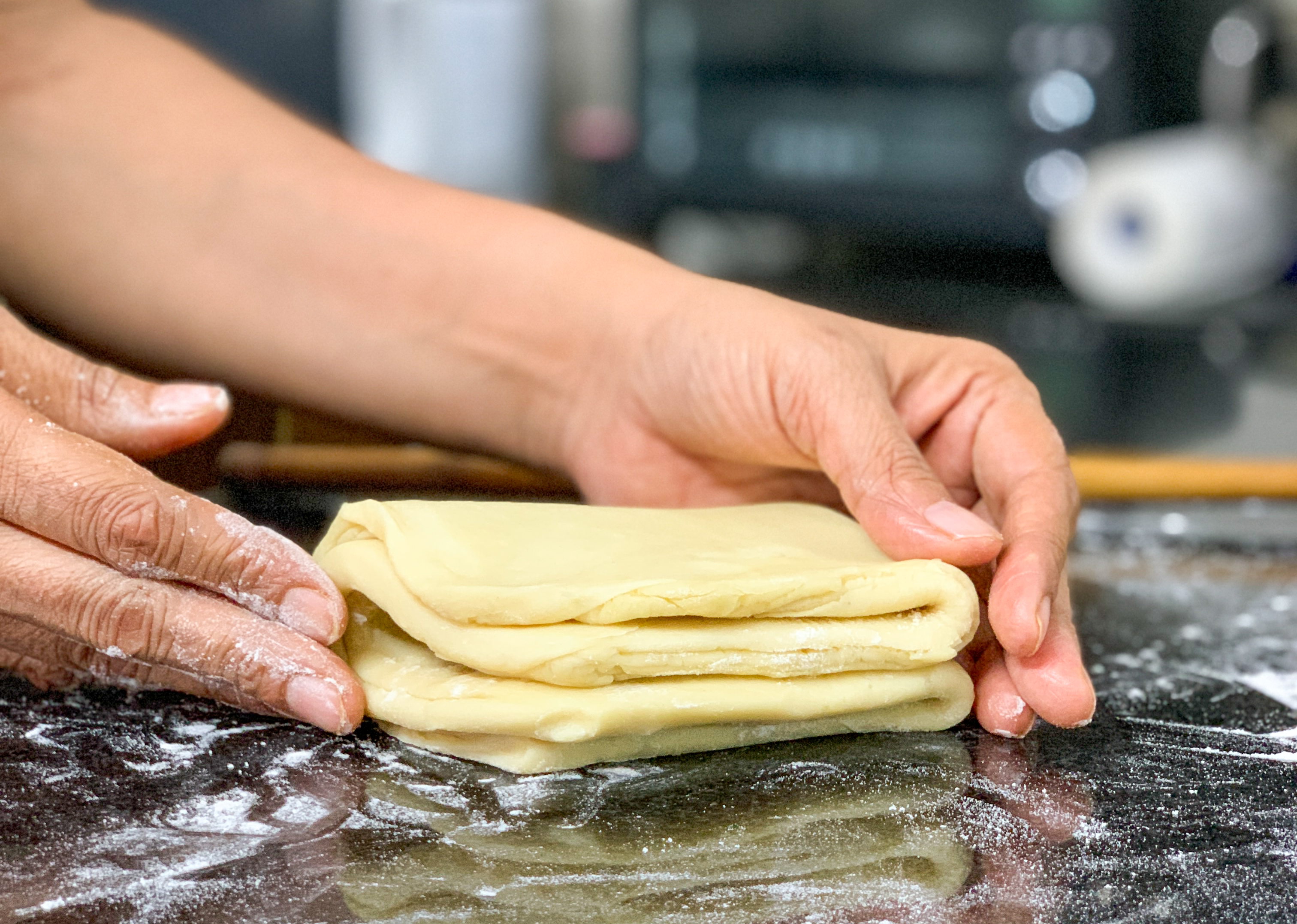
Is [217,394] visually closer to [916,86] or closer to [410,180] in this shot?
[410,180]

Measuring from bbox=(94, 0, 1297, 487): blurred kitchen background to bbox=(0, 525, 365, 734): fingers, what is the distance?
1837mm

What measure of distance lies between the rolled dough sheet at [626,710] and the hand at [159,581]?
53 millimetres

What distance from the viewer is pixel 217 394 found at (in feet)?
3.40

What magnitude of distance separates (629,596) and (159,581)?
1.10 feet

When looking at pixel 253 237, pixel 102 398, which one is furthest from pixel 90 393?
pixel 253 237

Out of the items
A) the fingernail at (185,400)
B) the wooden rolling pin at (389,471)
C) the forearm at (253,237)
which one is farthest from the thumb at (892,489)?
the wooden rolling pin at (389,471)

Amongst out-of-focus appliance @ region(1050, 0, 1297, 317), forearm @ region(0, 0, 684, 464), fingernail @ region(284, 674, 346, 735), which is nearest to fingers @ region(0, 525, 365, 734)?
fingernail @ region(284, 674, 346, 735)

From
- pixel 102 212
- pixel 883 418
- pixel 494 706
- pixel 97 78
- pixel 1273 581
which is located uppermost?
pixel 97 78

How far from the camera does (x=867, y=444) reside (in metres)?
1.03

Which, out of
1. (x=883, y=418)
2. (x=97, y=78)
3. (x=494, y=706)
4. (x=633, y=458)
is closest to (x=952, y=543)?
(x=883, y=418)

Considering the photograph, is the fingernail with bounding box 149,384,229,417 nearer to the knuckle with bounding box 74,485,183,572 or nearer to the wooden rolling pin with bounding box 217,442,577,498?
the knuckle with bounding box 74,485,183,572

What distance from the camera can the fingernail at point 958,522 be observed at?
943mm

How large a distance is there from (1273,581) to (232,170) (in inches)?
48.4

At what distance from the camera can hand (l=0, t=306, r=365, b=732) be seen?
88 cm
